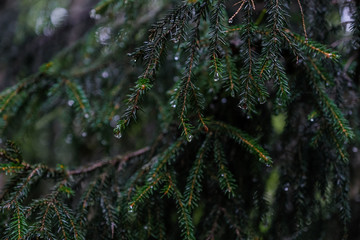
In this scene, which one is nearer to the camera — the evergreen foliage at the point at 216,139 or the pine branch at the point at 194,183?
the evergreen foliage at the point at 216,139

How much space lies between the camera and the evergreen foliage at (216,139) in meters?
0.95

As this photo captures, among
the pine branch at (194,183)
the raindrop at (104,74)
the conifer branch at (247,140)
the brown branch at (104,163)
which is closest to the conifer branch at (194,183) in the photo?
the pine branch at (194,183)

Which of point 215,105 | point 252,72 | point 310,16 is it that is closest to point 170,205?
point 215,105

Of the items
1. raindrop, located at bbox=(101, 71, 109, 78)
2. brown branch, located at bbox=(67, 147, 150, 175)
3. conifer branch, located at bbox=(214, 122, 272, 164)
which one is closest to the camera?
conifer branch, located at bbox=(214, 122, 272, 164)

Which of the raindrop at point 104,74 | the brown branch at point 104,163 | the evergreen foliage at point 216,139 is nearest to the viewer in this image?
the evergreen foliage at point 216,139

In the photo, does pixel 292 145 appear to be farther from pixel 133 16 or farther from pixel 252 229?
pixel 133 16

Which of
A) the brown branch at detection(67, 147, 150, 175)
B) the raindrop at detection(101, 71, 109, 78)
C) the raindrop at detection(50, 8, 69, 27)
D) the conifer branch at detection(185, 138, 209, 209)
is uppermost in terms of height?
the raindrop at detection(50, 8, 69, 27)

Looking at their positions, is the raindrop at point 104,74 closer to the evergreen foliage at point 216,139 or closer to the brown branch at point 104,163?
the evergreen foliage at point 216,139

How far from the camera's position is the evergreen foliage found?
0.95 m

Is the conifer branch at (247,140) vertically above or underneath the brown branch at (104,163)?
above

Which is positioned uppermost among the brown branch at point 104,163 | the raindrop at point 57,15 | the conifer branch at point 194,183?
the raindrop at point 57,15

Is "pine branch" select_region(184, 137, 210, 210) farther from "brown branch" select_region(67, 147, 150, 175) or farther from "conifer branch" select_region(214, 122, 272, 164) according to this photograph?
"brown branch" select_region(67, 147, 150, 175)

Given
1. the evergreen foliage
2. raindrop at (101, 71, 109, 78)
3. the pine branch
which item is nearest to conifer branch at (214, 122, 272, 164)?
the evergreen foliage

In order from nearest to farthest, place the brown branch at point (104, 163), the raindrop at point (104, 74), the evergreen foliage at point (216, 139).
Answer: the evergreen foliage at point (216, 139)
the brown branch at point (104, 163)
the raindrop at point (104, 74)
